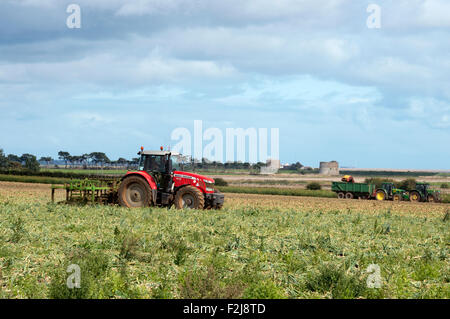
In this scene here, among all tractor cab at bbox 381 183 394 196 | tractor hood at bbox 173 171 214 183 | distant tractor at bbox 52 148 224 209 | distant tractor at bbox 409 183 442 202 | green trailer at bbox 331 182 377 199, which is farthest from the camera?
green trailer at bbox 331 182 377 199

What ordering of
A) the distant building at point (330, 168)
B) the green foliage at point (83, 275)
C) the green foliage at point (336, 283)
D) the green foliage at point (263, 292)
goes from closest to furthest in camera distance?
the green foliage at point (83, 275) → the green foliage at point (263, 292) → the green foliage at point (336, 283) → the distant building at point (330, 168)

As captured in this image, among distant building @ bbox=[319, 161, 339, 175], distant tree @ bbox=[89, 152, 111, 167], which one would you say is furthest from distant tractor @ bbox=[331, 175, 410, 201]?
distant building @ bbox=[319, 161, 339, 175]

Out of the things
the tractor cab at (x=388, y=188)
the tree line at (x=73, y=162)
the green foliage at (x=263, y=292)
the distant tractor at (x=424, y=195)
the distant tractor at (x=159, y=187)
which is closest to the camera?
the green foliage at (x=263, y=292)

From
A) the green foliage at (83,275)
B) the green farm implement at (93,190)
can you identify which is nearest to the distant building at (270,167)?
the green farm implement at (93,190)

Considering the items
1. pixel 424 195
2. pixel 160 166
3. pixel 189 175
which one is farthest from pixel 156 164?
pixel 424 195

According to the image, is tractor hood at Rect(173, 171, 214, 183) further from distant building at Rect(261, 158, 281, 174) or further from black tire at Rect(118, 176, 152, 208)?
distant building at Rect(261, 158, 281, 174)

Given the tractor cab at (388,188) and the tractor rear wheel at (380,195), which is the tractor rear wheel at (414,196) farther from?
the tractor rear wheel at (380,195)

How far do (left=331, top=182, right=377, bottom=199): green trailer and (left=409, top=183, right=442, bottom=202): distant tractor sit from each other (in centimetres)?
342

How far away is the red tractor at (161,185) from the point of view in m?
18.8

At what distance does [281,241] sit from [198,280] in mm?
4477

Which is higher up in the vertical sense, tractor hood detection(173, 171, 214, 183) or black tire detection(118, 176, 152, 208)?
tractor hood detection(173, 171, 214, 183)

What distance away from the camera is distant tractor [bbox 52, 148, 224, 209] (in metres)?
18.7

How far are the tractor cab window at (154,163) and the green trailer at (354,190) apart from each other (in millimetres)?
25703
